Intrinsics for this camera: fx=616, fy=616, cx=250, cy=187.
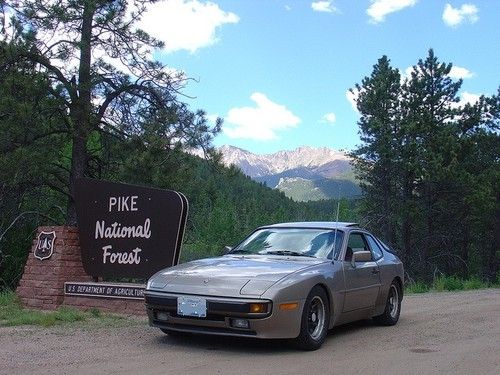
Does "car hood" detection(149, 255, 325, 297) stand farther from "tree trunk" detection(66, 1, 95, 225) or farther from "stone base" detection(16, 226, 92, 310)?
"tree trunk" detection(66, 1, 95, 225)

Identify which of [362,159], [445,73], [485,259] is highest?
[445,73]

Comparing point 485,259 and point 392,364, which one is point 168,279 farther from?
point 485,259

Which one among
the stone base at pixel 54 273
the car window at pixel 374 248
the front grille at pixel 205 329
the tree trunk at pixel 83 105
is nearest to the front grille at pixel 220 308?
the front grille at pixel 205 329

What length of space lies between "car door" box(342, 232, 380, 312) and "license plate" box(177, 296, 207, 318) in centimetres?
196

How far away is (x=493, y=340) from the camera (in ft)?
24.8

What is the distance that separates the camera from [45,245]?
1048cm

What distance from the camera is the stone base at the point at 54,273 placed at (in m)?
10.1

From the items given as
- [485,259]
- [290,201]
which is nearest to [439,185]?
[485,259]

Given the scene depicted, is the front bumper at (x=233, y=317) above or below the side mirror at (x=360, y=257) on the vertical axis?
below

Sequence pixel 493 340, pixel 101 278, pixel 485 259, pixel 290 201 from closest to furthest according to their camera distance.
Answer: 1. pixel 493 340
2. pixel 101 278
3. pixel 485 259
4. pixel 290 201

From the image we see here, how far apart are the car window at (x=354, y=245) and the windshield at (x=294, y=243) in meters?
0.17

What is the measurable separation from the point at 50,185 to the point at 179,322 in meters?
9.56

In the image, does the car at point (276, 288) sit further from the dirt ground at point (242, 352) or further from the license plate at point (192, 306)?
the dirt ground at point (242, 352)

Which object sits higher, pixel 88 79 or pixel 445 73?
pixel 445 73
